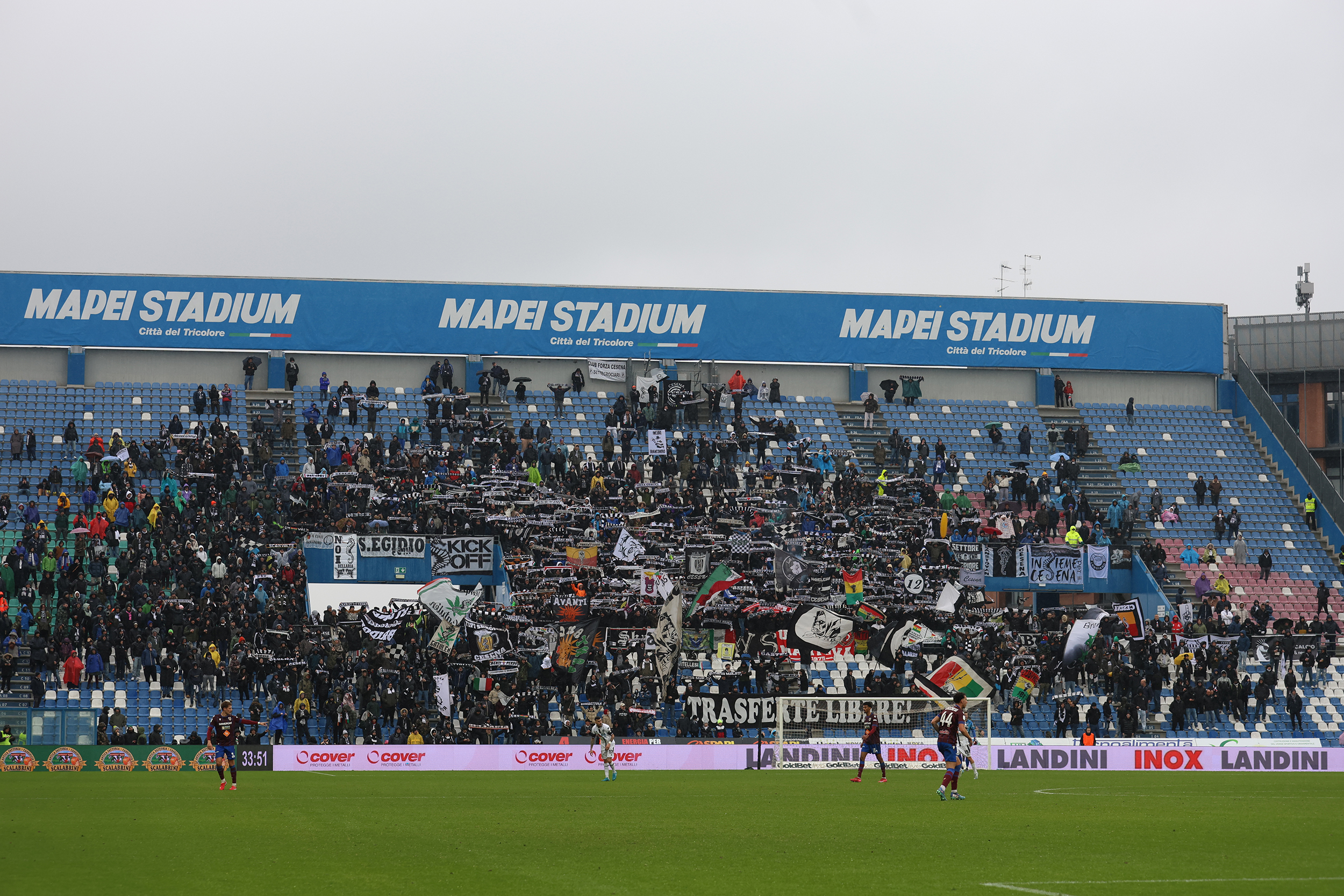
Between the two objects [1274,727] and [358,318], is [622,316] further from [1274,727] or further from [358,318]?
[1274,727]

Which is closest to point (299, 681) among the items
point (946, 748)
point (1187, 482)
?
point (946, 748)

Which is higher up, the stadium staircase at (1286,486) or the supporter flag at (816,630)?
the stadium staircase at (1286,486)

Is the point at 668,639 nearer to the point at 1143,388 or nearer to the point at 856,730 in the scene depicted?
the point at 856,730

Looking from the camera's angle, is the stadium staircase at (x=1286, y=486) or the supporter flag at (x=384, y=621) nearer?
the supporter flag at (x=384, y=621)

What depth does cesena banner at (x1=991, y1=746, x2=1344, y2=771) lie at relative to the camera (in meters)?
44.8

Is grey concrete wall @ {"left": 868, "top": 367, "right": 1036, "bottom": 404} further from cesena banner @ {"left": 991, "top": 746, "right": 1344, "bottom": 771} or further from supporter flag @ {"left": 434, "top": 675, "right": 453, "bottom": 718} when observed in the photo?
supporter flag @ {"left": 434, "top": 675, "right": 453, "bottom": 718}

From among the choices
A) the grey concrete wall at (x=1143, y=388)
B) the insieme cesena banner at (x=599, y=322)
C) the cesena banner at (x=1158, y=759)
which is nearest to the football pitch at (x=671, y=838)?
the cesena banner at (x=1158, y=759)

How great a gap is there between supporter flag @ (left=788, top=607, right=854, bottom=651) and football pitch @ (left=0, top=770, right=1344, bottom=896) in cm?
1520

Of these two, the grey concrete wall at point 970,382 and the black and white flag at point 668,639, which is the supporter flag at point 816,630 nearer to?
the black and white flag at point 668,639

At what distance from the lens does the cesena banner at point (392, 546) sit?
175ft

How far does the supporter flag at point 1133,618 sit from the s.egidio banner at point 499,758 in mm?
16105

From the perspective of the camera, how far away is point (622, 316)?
229ft

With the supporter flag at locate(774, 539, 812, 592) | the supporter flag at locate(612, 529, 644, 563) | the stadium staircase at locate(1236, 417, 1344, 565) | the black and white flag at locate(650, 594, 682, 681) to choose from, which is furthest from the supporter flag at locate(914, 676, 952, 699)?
the stadium staircase at locate(1236, 417, 1344, 565)

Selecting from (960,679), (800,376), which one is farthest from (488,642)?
(800,376)
